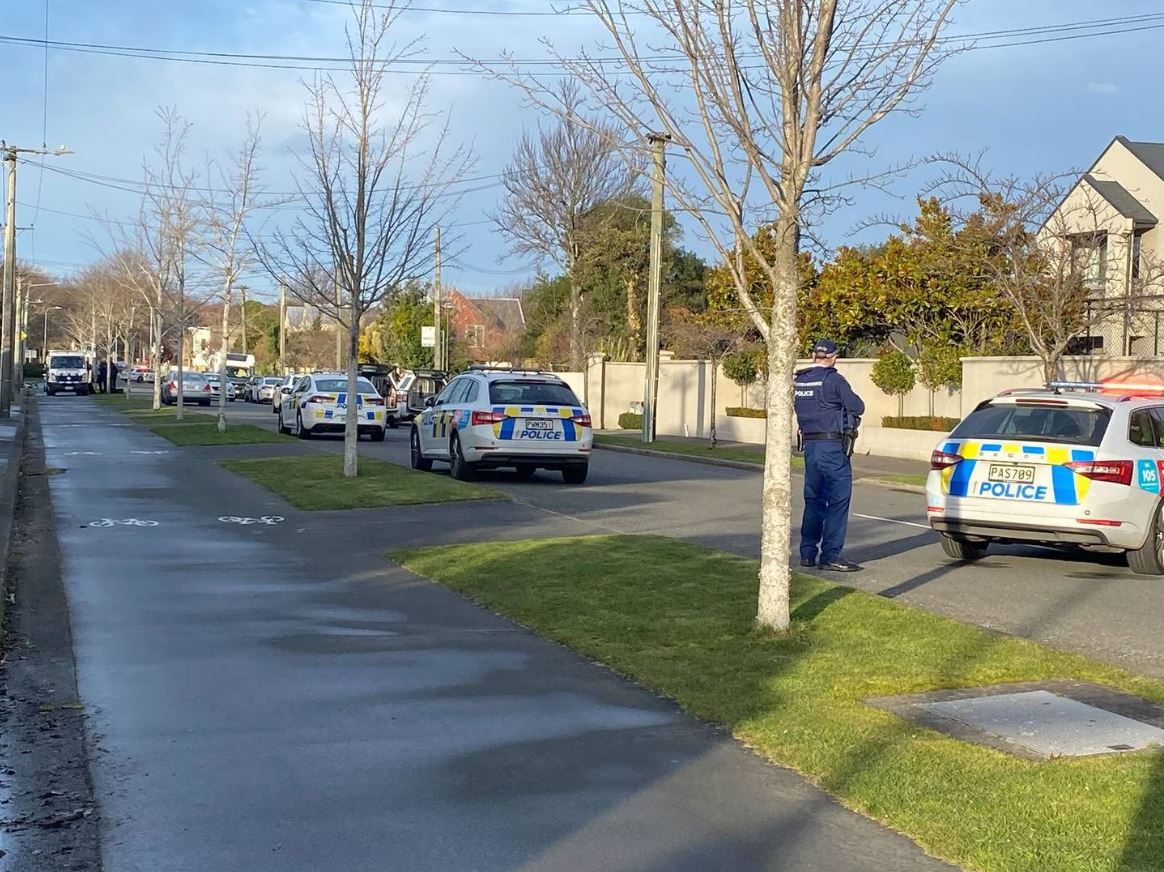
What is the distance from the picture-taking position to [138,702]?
711 cm

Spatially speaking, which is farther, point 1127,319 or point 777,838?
point 1127,319

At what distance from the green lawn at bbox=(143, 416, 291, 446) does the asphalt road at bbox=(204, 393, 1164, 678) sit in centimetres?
905

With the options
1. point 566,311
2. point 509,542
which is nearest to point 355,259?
point 509,542

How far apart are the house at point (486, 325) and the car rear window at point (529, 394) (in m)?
42.2

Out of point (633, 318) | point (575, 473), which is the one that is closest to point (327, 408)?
point (575, 473)

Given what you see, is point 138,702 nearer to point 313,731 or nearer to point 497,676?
point 313,731

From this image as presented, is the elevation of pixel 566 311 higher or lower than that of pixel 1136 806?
higher

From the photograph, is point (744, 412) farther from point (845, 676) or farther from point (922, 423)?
point (845, 676)

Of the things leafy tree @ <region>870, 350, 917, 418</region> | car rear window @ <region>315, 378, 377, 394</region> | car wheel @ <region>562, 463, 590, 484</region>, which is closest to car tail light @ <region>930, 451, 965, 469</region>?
car wheel @ <region>562, 463, 590, 484</region>

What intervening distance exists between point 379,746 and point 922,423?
23675 millimetres

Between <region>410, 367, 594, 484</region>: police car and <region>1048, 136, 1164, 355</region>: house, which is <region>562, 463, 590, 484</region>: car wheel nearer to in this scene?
<region>410, 367, 594, 484</region>: police car

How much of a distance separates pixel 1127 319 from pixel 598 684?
18.2 metres

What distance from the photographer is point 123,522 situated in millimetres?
15062

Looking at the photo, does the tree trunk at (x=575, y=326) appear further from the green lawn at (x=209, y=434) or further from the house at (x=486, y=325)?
the green lawn at (x=209, y=434)
